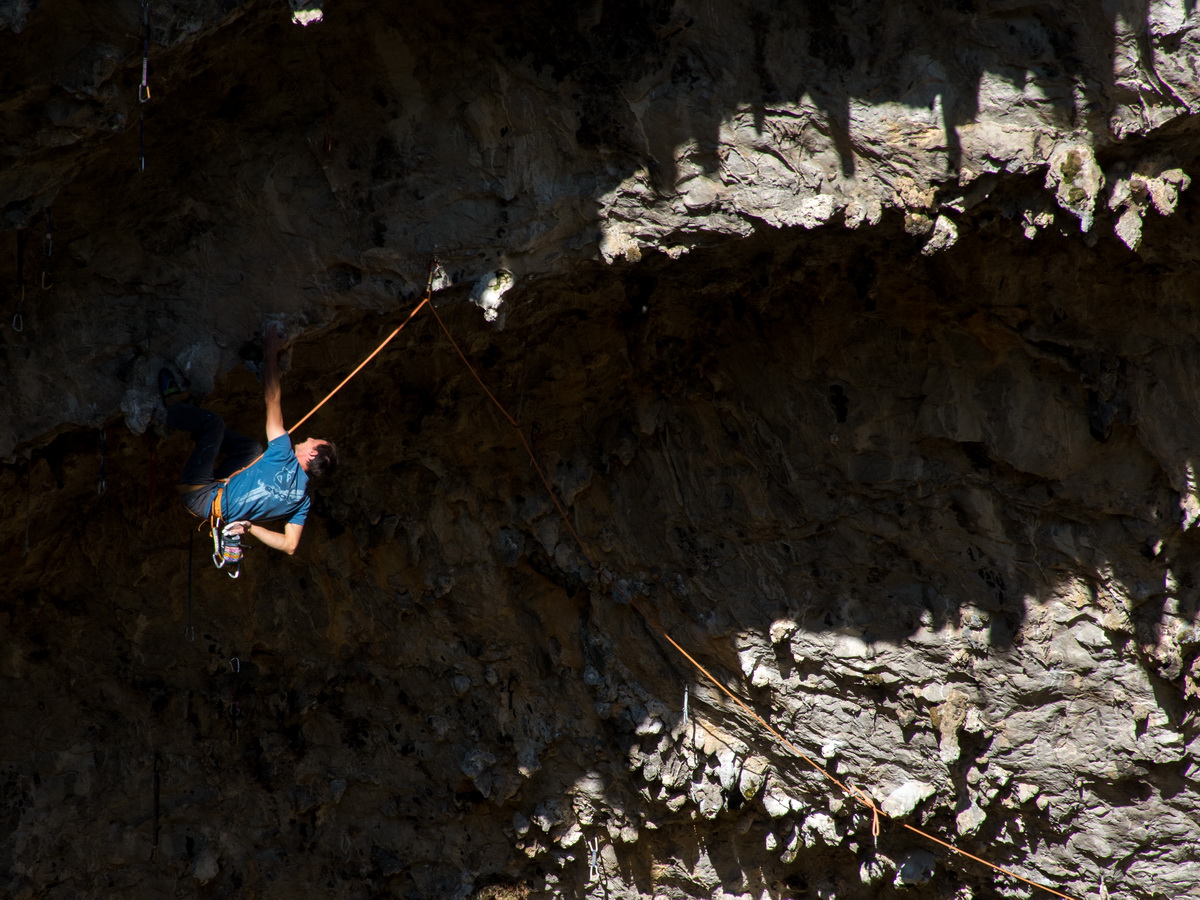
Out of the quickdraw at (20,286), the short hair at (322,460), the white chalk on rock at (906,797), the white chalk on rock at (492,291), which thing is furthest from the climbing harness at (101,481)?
the white chalk on rock at (906,797)

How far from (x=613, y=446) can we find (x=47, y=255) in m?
2.65

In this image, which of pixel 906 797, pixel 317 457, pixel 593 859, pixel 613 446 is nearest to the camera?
pixel 317 457

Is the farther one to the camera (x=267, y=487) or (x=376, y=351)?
(x=376, y=351)

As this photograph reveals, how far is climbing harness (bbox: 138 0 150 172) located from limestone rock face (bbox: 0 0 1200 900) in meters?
0.02

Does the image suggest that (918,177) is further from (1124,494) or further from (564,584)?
(564,584)

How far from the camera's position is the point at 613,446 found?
17.1 ft

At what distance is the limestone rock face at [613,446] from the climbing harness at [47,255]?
13 mm

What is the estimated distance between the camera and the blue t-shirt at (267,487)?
12.5 feet

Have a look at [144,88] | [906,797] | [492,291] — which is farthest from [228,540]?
[906,797]

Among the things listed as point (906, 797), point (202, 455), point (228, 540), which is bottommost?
point (906, 797)

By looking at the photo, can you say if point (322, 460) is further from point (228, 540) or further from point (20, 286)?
point (20, 286)

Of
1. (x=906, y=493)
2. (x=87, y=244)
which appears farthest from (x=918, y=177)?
(x=87, y=244)

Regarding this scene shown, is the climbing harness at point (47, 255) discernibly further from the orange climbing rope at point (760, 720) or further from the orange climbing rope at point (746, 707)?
the orange climbing rope at point (760, 720)

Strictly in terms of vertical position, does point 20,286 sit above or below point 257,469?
above
